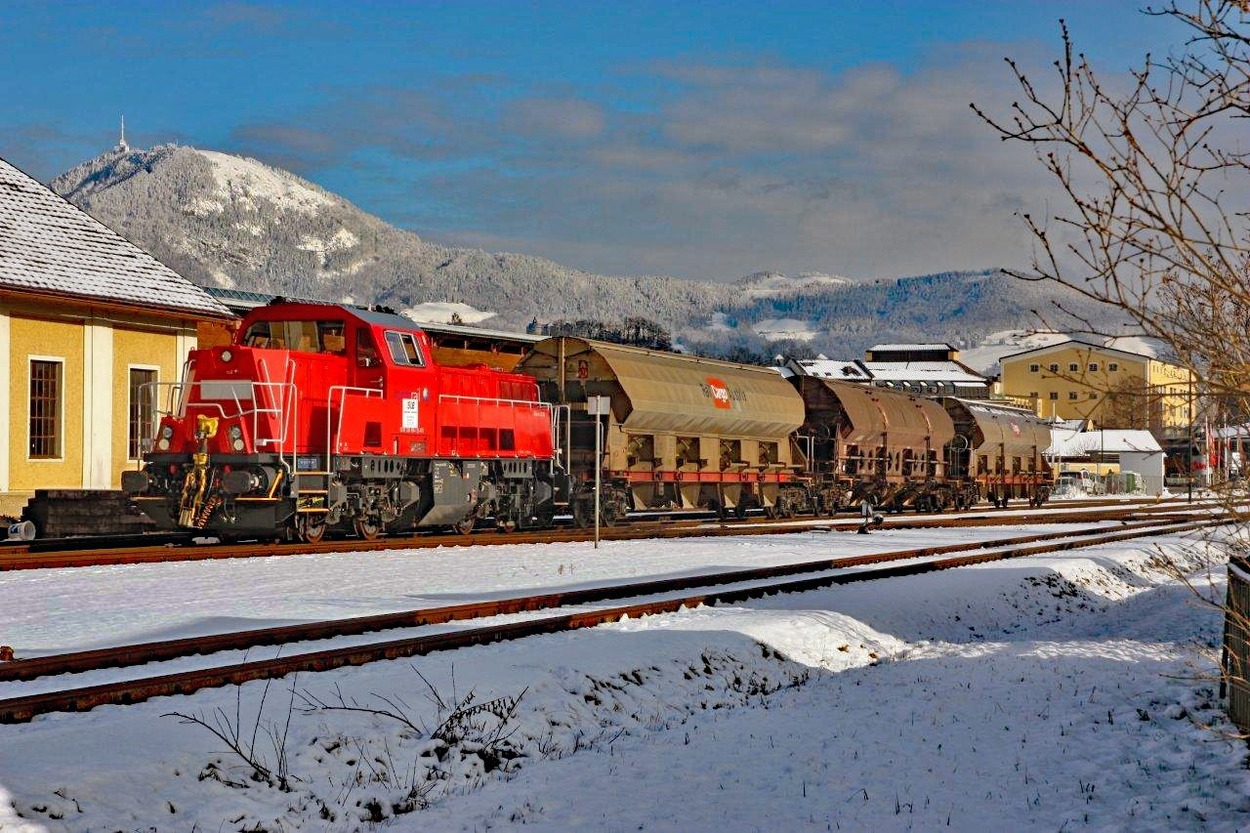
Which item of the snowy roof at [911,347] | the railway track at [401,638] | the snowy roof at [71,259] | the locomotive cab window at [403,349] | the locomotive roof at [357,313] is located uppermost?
the snowy roof at [911,347]

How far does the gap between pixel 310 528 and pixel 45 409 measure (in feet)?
30.9

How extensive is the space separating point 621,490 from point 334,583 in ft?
46.2

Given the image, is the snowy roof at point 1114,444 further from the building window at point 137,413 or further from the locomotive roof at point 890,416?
the building window at point 137,413

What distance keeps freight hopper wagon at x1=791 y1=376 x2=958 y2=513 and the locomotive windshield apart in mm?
18855

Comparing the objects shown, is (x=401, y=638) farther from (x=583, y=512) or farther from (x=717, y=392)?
(x=717, y=392)

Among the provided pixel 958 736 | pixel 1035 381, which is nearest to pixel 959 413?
pixel 958 736

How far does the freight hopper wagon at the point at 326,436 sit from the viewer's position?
69.2 ft

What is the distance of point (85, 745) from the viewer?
781cm

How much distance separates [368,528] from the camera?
2408 cm

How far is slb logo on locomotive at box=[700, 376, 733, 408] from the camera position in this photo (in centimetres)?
3294

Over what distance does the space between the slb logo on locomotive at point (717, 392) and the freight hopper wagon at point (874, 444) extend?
5668 mm

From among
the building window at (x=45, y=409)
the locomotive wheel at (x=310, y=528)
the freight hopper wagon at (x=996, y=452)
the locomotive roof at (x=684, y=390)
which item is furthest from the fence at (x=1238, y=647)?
the freight hopper wagon at (x=996, y=452)

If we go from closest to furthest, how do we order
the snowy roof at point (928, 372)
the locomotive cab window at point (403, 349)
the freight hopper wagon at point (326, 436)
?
the freight hopper wagon at point (326, 436), the locomotive cab window at point (403, 349), the snowy roof at point (928, 372)

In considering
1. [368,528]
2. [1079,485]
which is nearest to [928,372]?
[1079,485]
